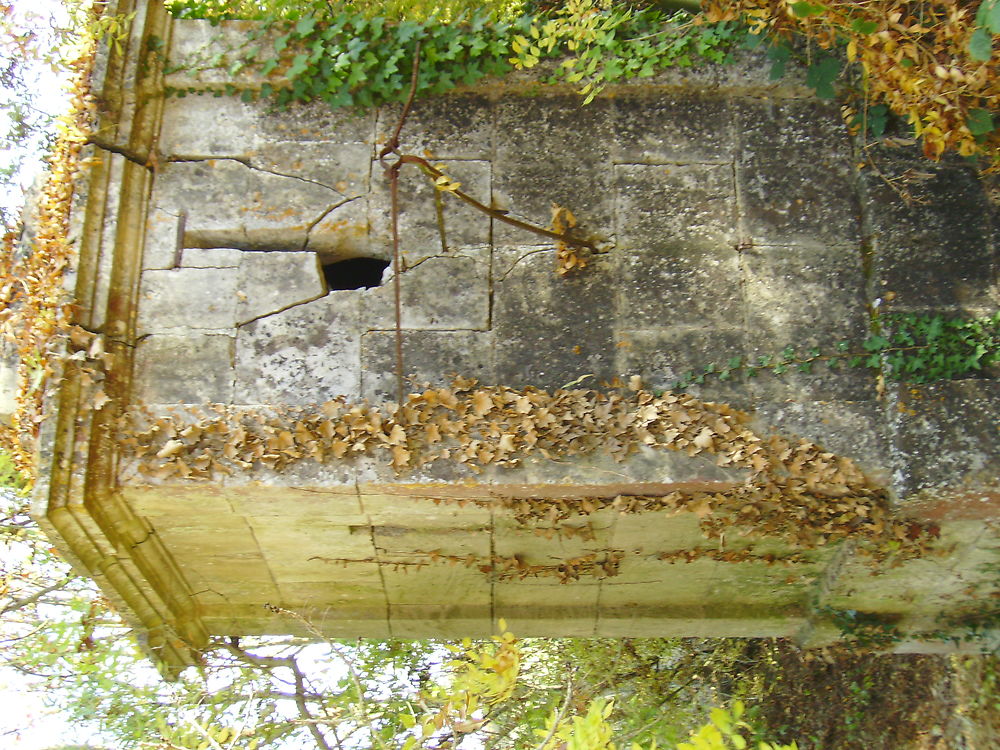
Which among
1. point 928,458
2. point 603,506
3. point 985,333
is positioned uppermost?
point 985,333

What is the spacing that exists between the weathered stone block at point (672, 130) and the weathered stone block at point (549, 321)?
0.63 m

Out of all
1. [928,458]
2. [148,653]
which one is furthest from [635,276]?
[148,653]

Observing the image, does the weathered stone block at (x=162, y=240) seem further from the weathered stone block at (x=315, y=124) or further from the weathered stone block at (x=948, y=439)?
the weathered stone block at (x=948, y=439)

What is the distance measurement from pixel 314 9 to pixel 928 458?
143 inches

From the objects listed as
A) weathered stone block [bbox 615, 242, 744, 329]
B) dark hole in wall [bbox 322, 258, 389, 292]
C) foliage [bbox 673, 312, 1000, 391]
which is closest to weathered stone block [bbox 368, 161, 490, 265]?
dark hole in wall [bbox 322, 258, 389, 292]

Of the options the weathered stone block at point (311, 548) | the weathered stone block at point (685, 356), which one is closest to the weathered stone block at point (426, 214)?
the weathered stone block at point (685, 356)

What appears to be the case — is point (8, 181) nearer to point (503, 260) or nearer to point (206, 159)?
point (206, 159)

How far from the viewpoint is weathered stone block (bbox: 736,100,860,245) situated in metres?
4.04

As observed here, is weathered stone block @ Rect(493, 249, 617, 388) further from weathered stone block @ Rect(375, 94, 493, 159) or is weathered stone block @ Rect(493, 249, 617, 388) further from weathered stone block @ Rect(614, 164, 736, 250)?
weathered stone block @ Rect(375, 94, 493, 159)

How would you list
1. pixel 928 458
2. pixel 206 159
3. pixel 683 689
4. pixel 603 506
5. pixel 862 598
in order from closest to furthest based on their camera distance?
pixel 928 458, pixel 603 506, pixel 206 159, pixel 862 598, pixel 683 689

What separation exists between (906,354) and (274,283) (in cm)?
294

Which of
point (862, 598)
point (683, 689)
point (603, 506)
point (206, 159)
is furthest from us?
point (683, 689)

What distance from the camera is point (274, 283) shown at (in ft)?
13.2

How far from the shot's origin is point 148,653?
4.64 meters
